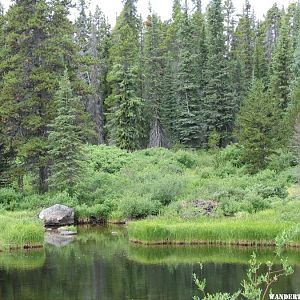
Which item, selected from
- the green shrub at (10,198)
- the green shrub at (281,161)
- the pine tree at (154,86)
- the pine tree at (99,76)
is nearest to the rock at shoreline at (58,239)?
the green shrub at (10,198)

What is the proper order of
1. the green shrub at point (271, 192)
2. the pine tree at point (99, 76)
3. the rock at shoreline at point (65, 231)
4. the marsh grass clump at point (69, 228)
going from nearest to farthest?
the rock at shoreline at point (65, 231) < the marsh grass clump at point (69, 228) < the green shrub at point (271, 192) < the pine tree at point (99, 76)

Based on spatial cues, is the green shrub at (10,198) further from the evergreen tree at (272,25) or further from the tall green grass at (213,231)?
the evergreen tree at (272,25)

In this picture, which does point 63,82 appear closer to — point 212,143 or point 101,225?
point 101,225

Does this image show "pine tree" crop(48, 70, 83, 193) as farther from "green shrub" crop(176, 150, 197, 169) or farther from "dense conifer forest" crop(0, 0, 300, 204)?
"green shrub" crop(176, 150, 197, 169)

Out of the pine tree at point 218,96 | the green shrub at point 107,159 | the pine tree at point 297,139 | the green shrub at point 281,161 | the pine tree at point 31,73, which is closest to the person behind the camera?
the pine tree at point 297,139

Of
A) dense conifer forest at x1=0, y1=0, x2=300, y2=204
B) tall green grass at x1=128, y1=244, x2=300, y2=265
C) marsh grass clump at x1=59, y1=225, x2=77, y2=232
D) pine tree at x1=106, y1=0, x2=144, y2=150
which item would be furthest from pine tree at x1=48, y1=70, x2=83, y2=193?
pine tree at x1=106, y1=0, x2=144, y2=150

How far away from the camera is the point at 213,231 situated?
21.1 metres

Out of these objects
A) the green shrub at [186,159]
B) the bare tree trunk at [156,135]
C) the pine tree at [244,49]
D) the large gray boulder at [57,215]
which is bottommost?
the large gray boulder at [57,215]

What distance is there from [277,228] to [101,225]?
1078 centimetres

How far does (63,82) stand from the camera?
30094 millimetres

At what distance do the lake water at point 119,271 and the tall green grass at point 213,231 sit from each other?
63cm

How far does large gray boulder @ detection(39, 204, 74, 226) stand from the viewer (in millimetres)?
27062

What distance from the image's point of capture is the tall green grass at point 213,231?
66.7ft

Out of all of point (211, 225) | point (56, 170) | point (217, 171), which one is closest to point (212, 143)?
point (217, 171)
